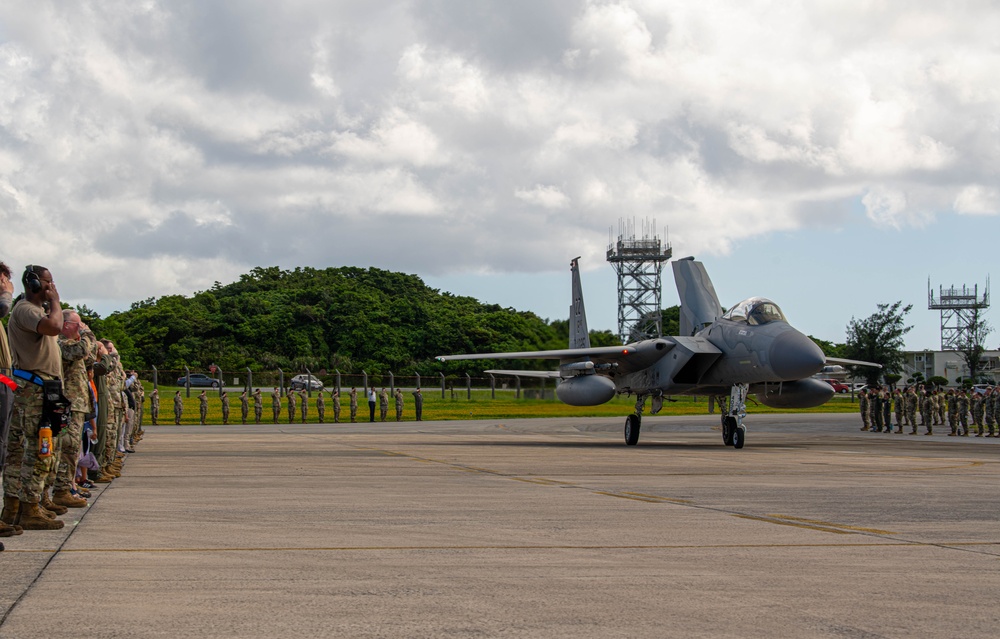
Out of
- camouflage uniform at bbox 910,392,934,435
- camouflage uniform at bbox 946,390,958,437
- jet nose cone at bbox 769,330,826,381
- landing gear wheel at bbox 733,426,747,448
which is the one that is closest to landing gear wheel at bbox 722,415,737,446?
landing gear wheel at bbox 733,426,747,448

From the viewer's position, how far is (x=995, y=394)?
32281 millimetres

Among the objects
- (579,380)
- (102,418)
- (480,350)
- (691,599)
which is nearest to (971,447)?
(579,380)

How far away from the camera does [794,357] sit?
19.9 meters

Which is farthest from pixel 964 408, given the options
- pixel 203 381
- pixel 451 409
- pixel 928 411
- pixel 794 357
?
pixel 203 381

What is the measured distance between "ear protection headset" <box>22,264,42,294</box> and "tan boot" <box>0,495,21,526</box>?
1.56 meters

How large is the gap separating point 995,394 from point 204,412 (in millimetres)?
29429

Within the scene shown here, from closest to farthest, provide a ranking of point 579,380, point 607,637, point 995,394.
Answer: point 607,637
point 579,380
point 995,394

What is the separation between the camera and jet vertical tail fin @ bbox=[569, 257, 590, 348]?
1245 inches

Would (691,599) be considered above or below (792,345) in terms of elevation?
below

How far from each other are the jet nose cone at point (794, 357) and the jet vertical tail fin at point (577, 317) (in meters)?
11.2

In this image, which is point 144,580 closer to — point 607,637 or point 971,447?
point 607,637

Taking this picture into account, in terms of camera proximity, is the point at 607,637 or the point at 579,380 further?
the point at 579,380

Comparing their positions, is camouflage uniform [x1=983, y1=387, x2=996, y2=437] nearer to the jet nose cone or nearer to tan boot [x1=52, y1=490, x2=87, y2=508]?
the jet nose cone

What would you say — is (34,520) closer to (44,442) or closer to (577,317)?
(44,442)
